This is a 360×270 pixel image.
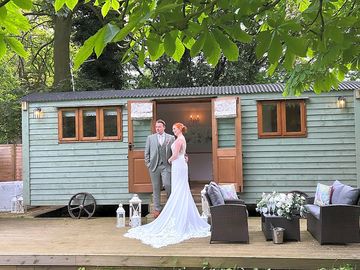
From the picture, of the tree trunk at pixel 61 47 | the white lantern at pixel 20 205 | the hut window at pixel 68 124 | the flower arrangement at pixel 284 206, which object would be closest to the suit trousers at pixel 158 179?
the flower arrangement at pixel 284 206

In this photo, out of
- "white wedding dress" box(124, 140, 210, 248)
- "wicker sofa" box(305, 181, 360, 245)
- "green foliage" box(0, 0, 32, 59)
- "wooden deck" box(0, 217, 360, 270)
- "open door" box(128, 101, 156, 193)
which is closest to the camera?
"green foliage" box(0, 0, 32, 59)

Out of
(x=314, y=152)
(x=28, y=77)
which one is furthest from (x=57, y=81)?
(x=314, y=152)

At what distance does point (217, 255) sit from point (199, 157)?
6981 mm

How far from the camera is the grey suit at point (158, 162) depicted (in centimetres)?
693

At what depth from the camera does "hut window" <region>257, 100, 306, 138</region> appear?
7.77 metres

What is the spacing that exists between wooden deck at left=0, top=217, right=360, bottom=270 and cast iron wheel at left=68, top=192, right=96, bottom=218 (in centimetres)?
202

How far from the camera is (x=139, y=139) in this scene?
8109mm

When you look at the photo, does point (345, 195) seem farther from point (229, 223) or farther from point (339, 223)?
point (229, 223)

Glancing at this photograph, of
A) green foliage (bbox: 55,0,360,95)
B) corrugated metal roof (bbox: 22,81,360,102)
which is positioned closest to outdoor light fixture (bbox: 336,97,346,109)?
corrugated metal roof (bbox: 22,81,360,102)

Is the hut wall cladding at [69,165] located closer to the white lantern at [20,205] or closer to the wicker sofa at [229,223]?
the white lantern at [20,205]

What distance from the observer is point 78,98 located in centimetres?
820

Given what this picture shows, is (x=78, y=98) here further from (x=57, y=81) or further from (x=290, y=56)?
(x=290, y=56)

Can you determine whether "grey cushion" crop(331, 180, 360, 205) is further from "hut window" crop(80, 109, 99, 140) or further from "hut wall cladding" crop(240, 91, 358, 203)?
"hut window" crop(80, 109, 99, 140)

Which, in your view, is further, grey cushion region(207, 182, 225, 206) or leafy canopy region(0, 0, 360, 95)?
grey cushion region(207, 182, 225, 206)
